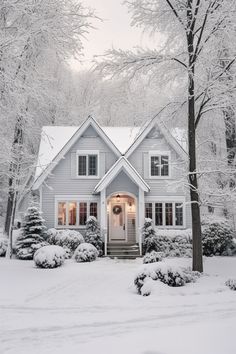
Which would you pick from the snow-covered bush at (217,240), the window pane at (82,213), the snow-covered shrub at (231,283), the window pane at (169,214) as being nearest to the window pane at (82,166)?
the window pane at (82,213)

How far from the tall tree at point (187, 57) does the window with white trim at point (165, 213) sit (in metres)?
10.5

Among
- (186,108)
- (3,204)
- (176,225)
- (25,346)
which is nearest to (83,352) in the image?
(25,346)

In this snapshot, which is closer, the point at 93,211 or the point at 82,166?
the point at 93,211

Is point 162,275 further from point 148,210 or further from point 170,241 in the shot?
point 148,210

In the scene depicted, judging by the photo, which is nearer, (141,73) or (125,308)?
(125,308)

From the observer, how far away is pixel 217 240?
2011 centimetres

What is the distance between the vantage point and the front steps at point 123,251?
2130 cm

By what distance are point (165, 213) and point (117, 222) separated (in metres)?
3.22

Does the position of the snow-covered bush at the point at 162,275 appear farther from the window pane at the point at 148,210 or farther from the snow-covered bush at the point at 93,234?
the window pane at the point at 148,210

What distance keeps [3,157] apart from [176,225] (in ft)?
43.1

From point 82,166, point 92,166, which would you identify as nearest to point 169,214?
point 92,166

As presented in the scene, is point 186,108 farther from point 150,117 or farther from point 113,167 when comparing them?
point 113,167

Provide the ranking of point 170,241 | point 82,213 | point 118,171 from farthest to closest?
1. point 82,213
2. point 118,171
3. point 170,241

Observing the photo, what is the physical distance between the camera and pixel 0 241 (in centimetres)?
2055
